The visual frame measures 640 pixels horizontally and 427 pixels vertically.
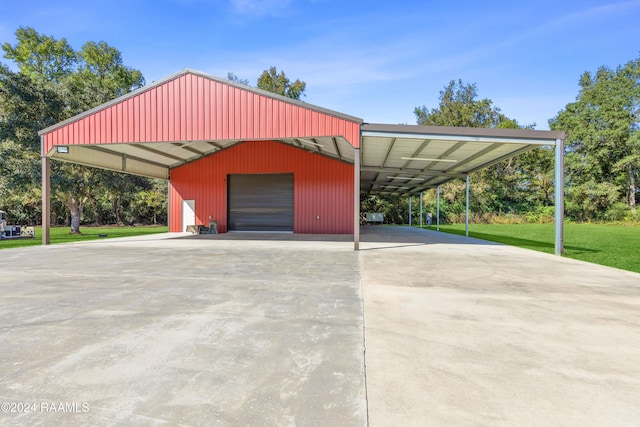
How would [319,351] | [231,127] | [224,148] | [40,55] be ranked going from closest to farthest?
[319,351]
[231,127]
[224,148]
[40,55]

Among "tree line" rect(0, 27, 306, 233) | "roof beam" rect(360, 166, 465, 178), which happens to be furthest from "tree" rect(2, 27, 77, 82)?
"roof beam" rect(360, 166, 465, 178)

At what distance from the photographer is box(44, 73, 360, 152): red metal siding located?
924 centimetres

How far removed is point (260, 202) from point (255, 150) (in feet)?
8.51

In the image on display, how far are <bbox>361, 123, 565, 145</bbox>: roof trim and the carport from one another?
26mm

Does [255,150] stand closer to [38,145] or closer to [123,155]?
[123,155]

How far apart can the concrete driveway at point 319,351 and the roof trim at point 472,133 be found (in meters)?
4.44

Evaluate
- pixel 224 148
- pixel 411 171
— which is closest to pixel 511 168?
pixel 411 171

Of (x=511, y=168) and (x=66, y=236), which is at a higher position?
(x=511, y=168)

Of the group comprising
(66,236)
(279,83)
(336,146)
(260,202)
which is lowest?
(66,236)

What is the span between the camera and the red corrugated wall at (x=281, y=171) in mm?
14539

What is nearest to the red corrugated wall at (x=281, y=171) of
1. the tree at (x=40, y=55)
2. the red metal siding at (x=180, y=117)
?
the red metal siding at (x=180, y=117)

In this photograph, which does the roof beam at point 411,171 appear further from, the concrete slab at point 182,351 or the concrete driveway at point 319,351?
the concrete slab at point 182,351

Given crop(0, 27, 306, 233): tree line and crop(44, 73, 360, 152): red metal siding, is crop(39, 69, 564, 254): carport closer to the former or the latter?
crop(44, 73, 360, 152): red metal siding

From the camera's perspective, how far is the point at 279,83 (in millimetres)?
31562
